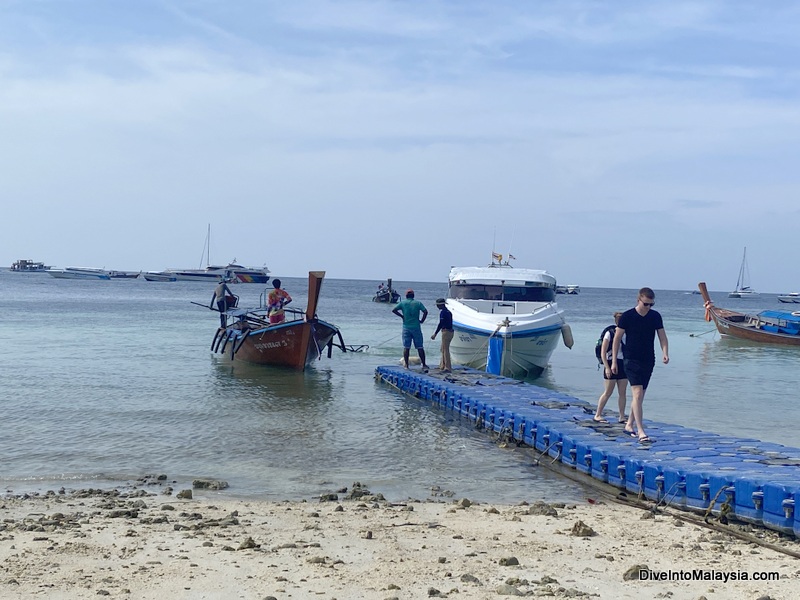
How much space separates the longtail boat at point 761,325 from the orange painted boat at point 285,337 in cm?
1986

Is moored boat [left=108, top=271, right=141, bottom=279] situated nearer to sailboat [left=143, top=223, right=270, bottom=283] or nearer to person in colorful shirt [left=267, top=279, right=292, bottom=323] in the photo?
sailboat [left=143, top=223, right=270, bottom=283]

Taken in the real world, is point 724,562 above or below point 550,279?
below

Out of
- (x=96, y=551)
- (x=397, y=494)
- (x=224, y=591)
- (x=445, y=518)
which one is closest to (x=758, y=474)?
(x=445, y=518)

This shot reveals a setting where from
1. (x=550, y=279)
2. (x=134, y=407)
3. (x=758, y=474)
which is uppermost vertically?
(x=550, y=279)

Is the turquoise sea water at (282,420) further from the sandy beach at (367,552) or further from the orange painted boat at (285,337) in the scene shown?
the sandy beach at (367,552)

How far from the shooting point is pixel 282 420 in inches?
595

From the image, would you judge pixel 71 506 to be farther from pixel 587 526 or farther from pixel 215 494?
pixel 587 526

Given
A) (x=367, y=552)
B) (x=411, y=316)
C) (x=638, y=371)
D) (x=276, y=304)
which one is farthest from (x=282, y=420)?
(x=367, y=552)

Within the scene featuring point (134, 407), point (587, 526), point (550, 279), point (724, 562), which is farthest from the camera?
point (550, 279)

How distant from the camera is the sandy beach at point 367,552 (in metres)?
5.91

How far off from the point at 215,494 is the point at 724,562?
558 cm

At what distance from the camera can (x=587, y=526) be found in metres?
7.73

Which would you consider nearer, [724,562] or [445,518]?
[724,562]
